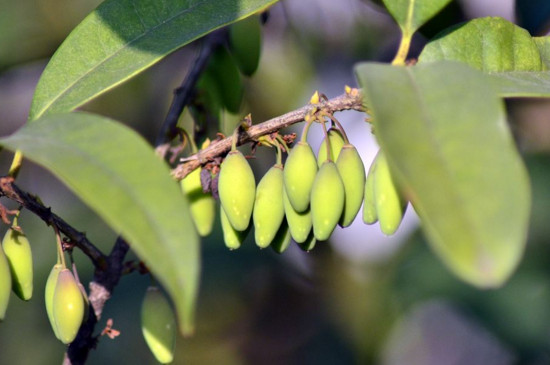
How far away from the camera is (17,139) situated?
661 millimetres

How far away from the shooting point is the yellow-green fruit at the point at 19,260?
2.72ft

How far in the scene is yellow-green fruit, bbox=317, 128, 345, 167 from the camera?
0.84m

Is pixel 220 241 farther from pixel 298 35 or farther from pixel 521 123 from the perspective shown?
pixel 521 123

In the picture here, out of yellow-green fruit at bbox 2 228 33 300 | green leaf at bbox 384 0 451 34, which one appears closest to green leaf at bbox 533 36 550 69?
green leaf at bbox 384 0 451 34

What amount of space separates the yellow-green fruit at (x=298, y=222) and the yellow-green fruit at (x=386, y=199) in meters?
0.10

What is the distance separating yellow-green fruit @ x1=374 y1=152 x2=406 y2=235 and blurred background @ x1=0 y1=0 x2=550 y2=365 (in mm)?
1181

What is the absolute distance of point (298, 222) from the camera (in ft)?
2.78

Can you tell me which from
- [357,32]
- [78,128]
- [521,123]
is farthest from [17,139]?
[357,32]

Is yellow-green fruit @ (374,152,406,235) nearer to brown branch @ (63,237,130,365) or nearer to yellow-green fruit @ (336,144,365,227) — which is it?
yellow-green fruit @ (336,144,365,227)

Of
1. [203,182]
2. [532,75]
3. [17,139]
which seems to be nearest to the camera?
[17,139]

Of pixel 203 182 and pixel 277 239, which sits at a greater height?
pixel 203 182

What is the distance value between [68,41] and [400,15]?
0.39 meters

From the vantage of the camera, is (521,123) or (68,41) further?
(521,123)

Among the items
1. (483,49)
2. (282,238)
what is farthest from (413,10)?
(282,238)
